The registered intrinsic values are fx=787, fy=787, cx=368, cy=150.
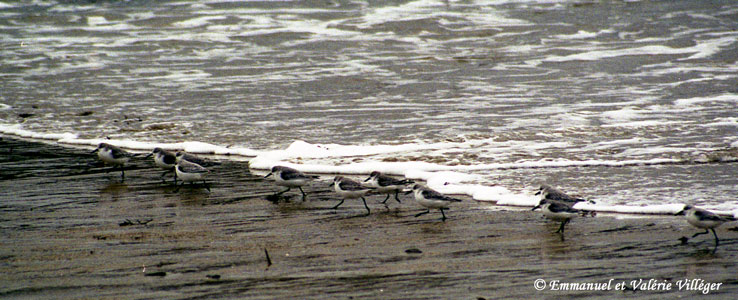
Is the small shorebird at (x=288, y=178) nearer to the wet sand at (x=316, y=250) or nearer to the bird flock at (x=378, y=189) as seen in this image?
the bird flock at (x=378, y=189)

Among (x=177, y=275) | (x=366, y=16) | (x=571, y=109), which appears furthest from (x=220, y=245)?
(x=366, y=16)

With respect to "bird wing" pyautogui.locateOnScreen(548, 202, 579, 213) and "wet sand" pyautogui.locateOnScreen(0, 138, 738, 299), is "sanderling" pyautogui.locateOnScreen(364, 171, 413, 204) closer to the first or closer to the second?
"wet sand" pyautogui.locateOnScreen(0, 138, 738, 299)

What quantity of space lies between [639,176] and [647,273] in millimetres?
3120

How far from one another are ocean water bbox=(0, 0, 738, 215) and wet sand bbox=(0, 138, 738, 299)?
916mm

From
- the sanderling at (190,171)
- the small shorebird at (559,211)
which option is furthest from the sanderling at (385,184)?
the sanderling at (190,171)

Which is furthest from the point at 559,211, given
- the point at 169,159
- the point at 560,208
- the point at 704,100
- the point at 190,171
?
the point at 704,100

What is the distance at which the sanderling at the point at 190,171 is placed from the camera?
7559mm

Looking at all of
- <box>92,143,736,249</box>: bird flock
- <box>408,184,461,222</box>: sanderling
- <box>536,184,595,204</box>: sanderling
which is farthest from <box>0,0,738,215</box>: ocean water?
<box>408,184,461,222</box>: sanderling

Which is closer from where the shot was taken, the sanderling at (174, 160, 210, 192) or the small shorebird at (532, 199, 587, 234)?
the small shorebird at (532, 199, 587, 234)

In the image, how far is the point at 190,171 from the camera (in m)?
7.57

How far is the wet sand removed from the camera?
4.50m

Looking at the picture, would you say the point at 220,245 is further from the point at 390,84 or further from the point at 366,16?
the point at 366,16

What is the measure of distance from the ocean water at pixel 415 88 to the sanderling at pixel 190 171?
3.68 ft

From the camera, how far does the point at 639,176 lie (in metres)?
7.65
